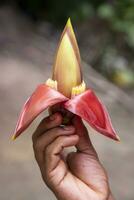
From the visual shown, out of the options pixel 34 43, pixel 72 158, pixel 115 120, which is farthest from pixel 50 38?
pixel 72 158

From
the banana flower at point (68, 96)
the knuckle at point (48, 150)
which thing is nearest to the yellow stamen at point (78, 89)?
the banana flower at point (68, 96)

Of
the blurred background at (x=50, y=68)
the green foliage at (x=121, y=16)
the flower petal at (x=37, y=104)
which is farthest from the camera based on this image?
the green foliage at (x=121, y=16)

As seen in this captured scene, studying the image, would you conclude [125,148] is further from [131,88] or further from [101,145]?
[131,88]

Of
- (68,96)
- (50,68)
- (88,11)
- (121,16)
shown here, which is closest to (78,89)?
(68,96)

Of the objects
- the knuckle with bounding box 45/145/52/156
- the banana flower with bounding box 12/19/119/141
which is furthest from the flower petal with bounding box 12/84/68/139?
the knuckle with bounding box 45/145/52/156

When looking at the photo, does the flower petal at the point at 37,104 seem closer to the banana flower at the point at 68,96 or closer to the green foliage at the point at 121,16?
the banana flower at the point at 68,96
